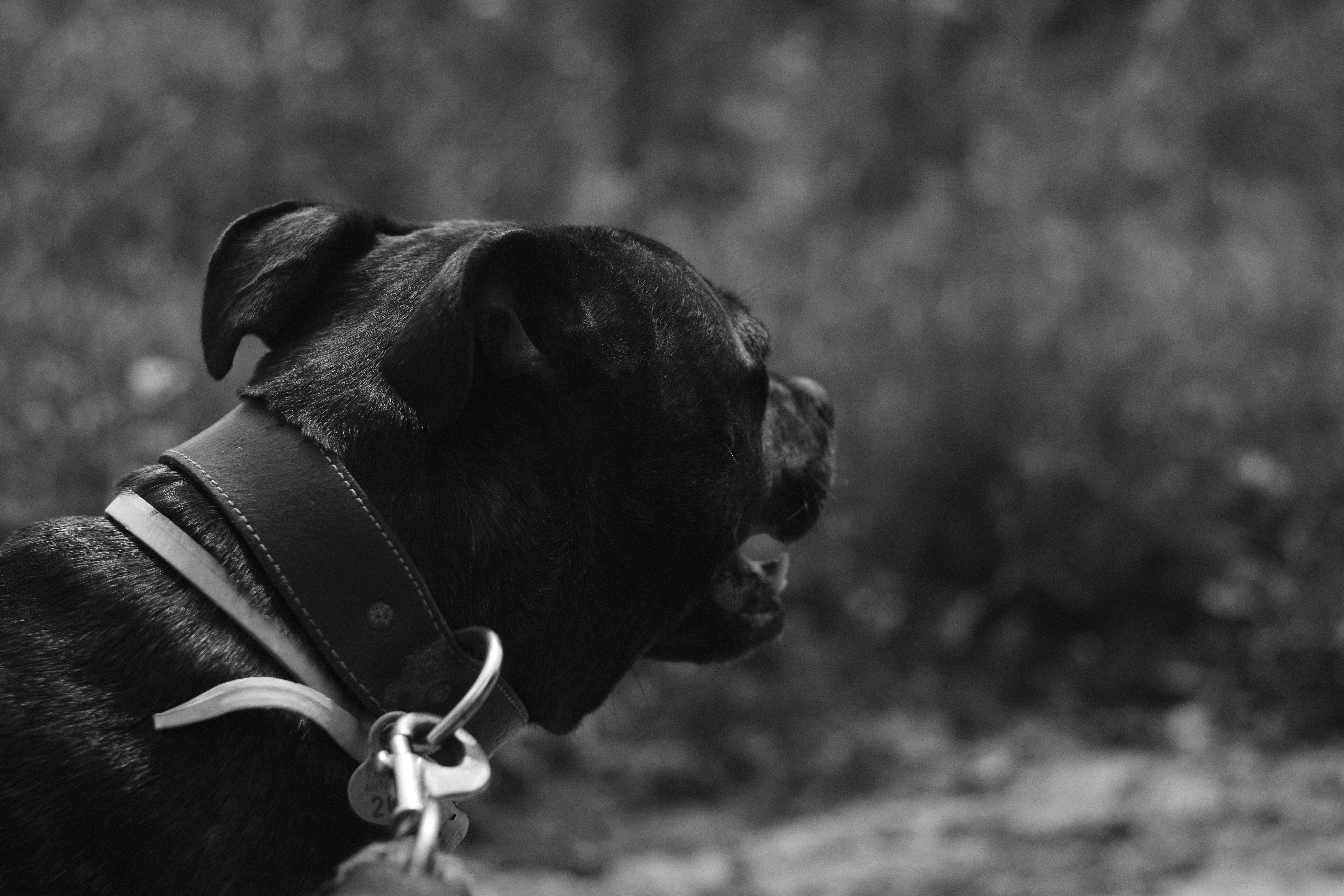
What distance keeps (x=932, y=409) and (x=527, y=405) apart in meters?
3.05

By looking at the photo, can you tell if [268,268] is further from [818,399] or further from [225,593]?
[818,399]

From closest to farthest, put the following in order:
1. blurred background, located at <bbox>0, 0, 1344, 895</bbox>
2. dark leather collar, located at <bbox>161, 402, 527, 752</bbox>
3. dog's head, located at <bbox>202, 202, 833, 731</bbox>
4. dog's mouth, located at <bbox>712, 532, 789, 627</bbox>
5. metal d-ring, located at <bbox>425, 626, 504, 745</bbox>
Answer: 1. metal d-ring, located at <bbox>425, 626, 504, 745</bbox>
2. dark leather collar, located at <bbox>161, 402, 527, 752</bbox>
3. dog's head, located at <bbox>202, 202, 833, 731</bbox>
4. dog's mouth, located at <bbox>712, 532, 789, 627</bbox>
5. blurred background, located at <bbox>0, 0, 1344, 895</bbox>

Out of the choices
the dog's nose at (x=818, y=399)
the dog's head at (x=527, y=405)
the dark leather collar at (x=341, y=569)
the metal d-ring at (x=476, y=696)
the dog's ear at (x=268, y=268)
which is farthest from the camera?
the dog's nose at (x=818, y=399)

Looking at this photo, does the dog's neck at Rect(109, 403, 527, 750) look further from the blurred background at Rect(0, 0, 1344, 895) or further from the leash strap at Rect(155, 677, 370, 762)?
the blurred background at Rect(0, 0, 1344, 895)

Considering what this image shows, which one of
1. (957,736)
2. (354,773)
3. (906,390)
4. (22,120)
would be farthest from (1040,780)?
(22,120)

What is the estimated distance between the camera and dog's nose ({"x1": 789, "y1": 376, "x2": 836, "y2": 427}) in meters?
2.76

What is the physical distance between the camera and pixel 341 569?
183 cm

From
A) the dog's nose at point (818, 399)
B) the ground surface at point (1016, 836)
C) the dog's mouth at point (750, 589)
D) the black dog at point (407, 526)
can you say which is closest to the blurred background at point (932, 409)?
the ground surface at point (1016, 836)

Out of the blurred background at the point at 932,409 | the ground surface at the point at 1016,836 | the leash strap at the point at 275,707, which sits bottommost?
the leash strap at the point at 275,707

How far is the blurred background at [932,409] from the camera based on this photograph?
3.95 metres

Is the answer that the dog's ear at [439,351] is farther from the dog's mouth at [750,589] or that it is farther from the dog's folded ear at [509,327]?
the dog's mouth at [750,589]

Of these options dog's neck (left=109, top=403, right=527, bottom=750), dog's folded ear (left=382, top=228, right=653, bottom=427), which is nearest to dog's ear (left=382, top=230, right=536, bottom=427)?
dog's folded ear (left=382, top=228, right=653, bottom=427)

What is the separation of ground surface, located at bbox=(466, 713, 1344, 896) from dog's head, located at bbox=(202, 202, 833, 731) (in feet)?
5.41

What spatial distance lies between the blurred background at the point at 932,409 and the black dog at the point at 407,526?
0.95m
